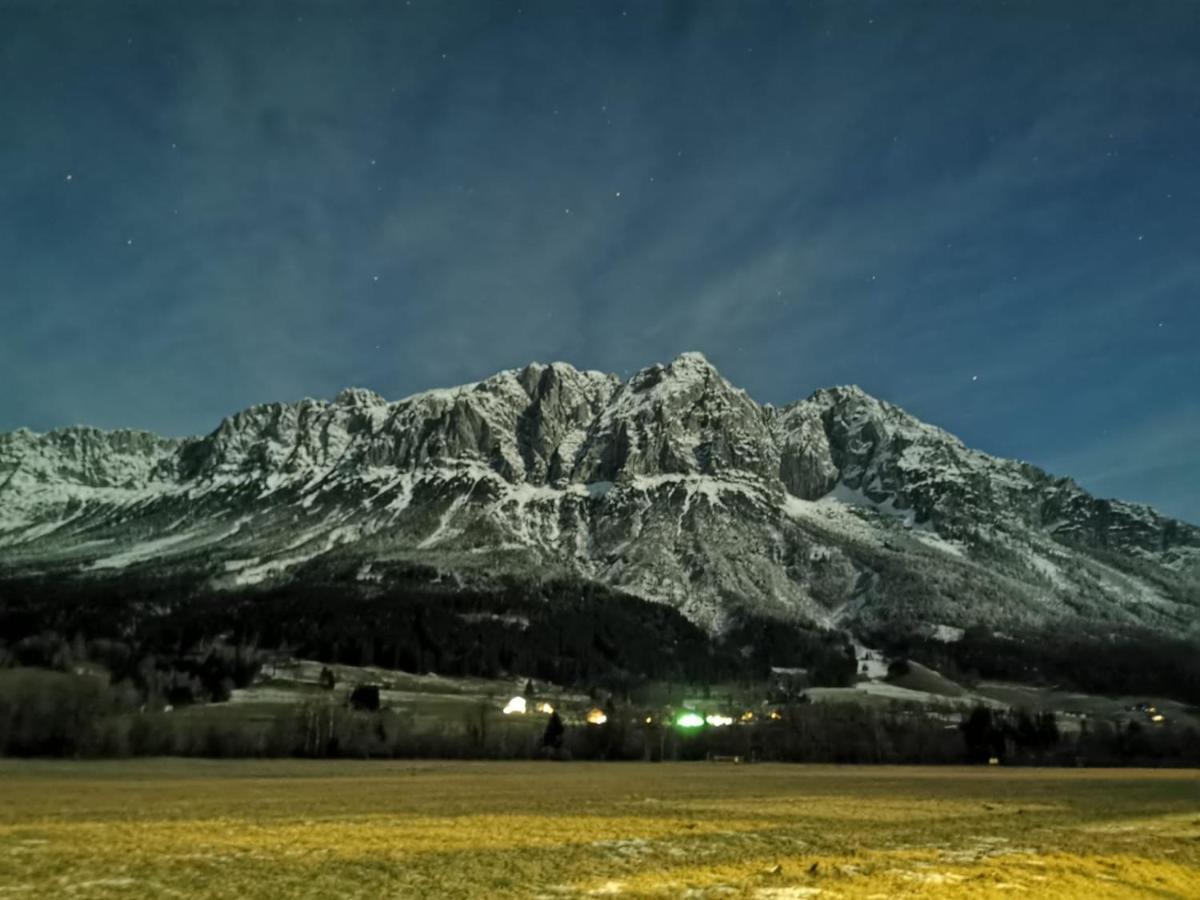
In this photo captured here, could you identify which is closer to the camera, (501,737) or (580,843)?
(580,843)

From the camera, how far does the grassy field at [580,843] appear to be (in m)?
25.7

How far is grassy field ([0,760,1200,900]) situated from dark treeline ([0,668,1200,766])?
55487 millimetres

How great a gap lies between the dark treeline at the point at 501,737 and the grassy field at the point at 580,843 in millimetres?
55487

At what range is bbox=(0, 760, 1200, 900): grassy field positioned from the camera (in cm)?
2569

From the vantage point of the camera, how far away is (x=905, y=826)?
1797 inches

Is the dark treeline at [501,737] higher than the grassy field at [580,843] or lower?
higher

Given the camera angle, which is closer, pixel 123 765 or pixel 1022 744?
pixel 123 765

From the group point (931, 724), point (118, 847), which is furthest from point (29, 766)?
point (931, 724)

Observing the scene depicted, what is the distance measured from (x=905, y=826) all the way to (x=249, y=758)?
4341 inches

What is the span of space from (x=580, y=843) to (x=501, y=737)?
12707cm

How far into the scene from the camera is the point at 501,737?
519 feet

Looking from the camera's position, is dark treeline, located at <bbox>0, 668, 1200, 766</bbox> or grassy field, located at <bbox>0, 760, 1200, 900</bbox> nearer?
grassy field, located at <bbox>0, 760, 1200, 900</bbox>

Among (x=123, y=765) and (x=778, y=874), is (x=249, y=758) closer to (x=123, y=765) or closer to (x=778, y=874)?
(x=123, y=765)

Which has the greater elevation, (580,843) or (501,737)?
(501,737)
